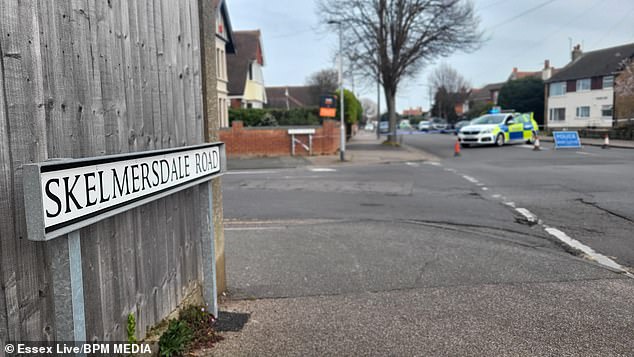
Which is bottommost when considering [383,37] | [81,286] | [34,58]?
[81,286]

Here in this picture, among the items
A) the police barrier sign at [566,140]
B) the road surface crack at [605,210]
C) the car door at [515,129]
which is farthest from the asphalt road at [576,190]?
the car door at [515,129]

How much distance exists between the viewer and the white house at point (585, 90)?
48.5m

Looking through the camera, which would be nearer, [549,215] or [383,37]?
[549,215]

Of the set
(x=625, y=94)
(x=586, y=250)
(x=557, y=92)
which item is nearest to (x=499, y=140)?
(x=625, y=94)

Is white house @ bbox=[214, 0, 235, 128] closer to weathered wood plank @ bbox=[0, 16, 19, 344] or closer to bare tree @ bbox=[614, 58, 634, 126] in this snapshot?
bare tree @ bbox=[614, 58, 634, 126]

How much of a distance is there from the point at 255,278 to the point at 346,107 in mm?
32677

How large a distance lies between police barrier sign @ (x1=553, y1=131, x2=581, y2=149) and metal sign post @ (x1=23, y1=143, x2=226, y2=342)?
25.6 meters

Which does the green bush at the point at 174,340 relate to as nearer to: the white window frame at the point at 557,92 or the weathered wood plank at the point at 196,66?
the weathered wood plank at the point at 196,66

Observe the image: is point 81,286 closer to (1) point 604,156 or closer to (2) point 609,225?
(2) point 609,225

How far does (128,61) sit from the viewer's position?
2990 millimetres

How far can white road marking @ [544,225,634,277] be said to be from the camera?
5.57 meters

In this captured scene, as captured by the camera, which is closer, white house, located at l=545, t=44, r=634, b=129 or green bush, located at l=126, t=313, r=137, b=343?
green bush, located at l=126, t=313, r=137, b=343

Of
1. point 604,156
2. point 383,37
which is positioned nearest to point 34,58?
point 604,156

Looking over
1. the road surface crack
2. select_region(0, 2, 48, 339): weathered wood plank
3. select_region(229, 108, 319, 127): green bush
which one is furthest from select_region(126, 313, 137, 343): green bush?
select_region(229, 108, 319, 127): green bush
